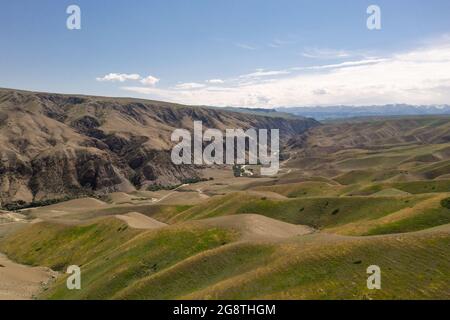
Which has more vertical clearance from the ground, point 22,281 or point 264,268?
point 264,268

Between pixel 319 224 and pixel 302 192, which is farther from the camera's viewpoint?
pixel 302 192

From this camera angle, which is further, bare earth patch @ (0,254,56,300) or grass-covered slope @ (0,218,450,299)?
bare earth patch @ (0,254,56,300)

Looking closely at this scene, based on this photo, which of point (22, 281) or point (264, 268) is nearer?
point (264, 268)

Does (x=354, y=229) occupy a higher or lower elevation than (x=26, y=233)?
higher

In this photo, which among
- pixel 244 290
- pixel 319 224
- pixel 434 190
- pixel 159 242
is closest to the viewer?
pixel 244 290

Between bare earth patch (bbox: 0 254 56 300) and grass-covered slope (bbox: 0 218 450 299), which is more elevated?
grass-covered slope (bbox: 0 218 450 299)

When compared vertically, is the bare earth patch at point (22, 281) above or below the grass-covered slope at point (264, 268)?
below

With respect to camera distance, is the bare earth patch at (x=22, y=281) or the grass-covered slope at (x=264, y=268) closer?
the grass-covered slope at (x=264, y=268)
